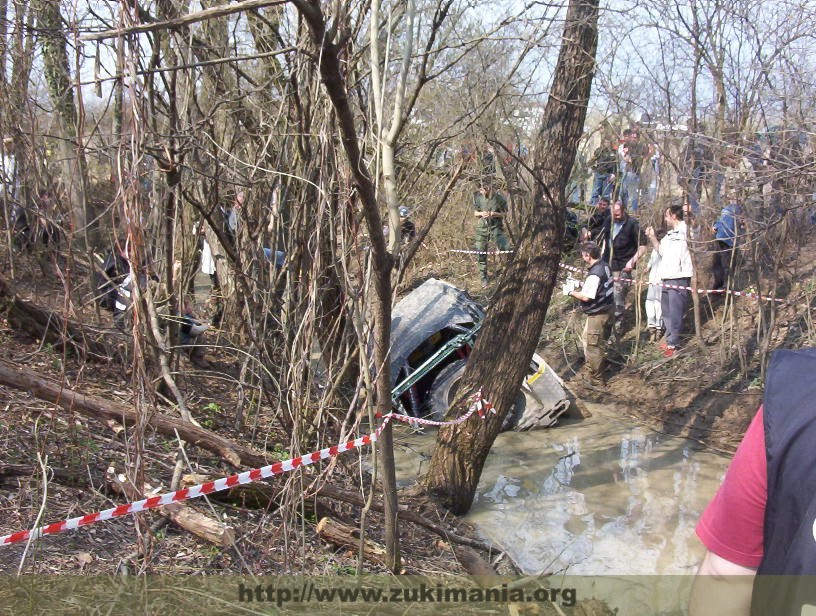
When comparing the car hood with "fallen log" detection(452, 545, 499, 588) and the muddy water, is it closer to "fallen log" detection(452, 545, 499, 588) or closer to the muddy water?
the muddy water

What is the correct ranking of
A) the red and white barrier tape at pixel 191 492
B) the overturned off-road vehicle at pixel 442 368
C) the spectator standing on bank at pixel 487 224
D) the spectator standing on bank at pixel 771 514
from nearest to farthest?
the spectator standing on bank at pixel 771 514 < the red and white barrier tape at pixel 191 492 < the overturned off-road vehicle at pixel 442 368 < the spectator standing on bank at pixel 487 224

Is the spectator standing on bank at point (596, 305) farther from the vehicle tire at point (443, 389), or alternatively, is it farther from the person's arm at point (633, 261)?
the vehicle tire at point (443, 389)

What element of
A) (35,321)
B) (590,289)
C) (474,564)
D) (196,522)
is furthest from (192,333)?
(590,289)

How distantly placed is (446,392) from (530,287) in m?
2.47

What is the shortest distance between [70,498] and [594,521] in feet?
13.2

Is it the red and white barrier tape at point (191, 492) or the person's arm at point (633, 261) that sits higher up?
the person's arm at point (633, 261)

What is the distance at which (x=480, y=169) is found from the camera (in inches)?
446

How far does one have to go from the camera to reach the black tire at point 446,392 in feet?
25.2

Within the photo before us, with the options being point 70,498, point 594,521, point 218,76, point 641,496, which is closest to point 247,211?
point 218,76

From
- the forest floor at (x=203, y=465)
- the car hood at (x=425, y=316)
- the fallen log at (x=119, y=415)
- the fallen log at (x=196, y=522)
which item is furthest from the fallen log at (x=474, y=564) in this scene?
the car hood at (x=425, y=316)

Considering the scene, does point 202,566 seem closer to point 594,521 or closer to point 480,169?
point 594,521

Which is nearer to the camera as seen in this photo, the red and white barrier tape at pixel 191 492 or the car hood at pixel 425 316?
the red and white barrier tape at pixel 191 492

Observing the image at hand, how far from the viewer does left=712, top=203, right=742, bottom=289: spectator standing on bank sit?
25.4 ft

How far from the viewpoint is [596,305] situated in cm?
920
